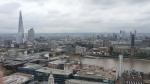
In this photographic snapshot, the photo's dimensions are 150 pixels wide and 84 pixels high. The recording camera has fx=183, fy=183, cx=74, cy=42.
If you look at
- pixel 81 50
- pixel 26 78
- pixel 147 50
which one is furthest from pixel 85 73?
pixel 147 50

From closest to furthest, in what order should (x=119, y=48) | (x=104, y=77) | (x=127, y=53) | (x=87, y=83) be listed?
(x=87, y=83)
(x=104, y=77)
(x=127, y=53)
(x=119, y=48)

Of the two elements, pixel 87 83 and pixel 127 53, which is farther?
pixel 127 53

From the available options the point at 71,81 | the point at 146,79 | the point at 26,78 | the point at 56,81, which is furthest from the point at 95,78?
the point at 26,78

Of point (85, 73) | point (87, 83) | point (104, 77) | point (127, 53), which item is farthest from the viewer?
point (127, 53)

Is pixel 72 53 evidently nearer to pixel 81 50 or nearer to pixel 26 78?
pixel 81 50

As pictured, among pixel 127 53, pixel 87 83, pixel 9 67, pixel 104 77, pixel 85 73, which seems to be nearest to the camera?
pixel 87 83

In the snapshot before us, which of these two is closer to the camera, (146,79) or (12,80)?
(12,80)

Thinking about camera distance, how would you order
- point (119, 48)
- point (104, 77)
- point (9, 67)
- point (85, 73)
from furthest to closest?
point (119, 48), point (9, 67), point (85, 73), point (104, 77)

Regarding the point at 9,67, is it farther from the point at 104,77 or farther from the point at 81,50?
the point at 81,50
